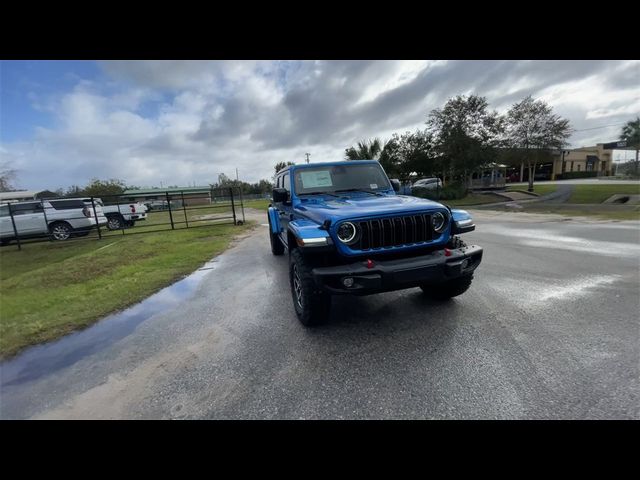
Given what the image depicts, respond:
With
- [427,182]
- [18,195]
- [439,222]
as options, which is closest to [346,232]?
[439,222]

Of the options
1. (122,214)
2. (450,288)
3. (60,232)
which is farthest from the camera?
(122,214)

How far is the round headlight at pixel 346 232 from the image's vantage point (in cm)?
296

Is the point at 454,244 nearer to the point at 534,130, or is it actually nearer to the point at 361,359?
the point at 361,359

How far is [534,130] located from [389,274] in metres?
28.5

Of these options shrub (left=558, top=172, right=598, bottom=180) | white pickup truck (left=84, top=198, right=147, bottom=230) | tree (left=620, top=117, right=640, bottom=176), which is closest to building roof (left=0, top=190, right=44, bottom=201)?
white pickup truck (left=84, top=198, right=147, bottom=230)

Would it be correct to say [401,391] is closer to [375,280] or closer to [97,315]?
[375,280]

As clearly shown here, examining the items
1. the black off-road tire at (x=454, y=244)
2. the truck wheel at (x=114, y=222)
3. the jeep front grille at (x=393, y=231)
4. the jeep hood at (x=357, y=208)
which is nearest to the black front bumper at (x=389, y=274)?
the jeep front grille at (x=393, y=231)

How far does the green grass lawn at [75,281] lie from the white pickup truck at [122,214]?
609 centimetres

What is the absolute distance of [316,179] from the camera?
15.1 feet

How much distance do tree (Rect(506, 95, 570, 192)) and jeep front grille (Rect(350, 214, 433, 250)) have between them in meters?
26.1

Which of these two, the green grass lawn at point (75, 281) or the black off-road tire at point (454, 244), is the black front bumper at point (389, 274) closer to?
the black off-road tire at point (454, 244)

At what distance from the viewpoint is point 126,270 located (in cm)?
638

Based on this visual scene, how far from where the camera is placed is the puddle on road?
2.78m
